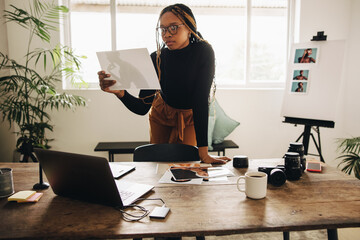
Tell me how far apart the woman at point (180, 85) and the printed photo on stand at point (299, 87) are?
5.06 feet

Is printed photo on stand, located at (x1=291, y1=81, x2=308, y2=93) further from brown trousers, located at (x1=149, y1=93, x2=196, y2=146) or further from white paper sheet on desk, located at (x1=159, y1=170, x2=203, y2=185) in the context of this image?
white paper sheet on desk, located at (x1=159, y1=170, x2=203, y2=185)

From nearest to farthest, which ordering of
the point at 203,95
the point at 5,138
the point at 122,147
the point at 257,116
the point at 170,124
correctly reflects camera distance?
the point at 203,95 < the point at 170,124 < the point at 122,147 < the point at 5,138 < the point at 257,116

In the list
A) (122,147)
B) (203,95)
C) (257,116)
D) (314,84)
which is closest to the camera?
(203,95)

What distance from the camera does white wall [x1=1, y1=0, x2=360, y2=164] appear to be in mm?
3295

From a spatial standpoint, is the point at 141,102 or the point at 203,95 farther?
the point at 141,102

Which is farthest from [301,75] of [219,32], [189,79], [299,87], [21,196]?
[21,196]

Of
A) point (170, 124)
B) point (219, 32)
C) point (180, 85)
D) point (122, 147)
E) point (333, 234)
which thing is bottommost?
point (122, 147)

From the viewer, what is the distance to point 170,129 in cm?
183

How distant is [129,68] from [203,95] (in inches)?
17.8

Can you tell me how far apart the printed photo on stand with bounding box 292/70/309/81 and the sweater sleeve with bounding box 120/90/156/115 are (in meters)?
1.73

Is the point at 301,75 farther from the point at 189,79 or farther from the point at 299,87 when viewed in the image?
the point at 189,79

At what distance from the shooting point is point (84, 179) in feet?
3.11

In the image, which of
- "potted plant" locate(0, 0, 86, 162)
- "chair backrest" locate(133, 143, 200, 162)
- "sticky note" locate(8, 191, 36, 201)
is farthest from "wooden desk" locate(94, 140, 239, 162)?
"sticky note" locate(8, 191, 36, 201)

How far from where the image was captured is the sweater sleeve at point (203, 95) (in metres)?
1.61
